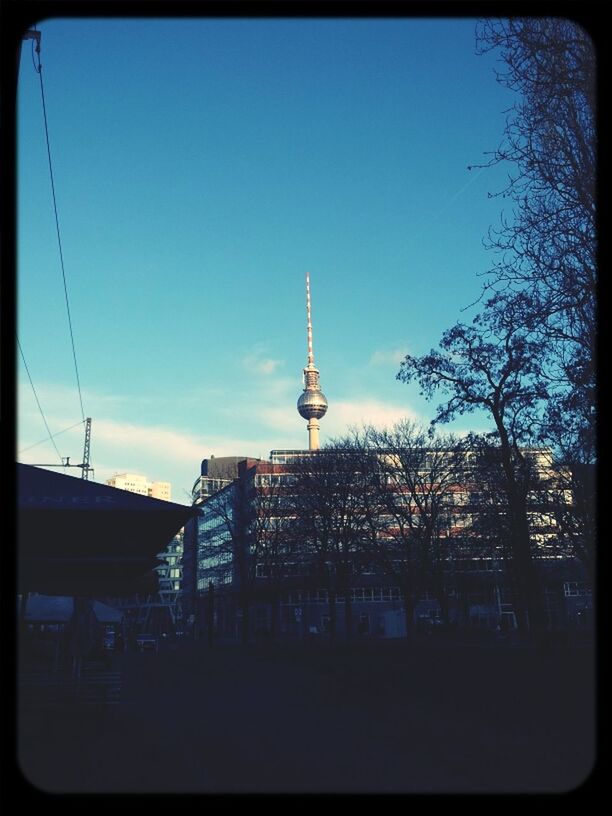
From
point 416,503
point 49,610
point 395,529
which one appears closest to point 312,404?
point 395,529

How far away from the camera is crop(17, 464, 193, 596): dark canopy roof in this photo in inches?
329

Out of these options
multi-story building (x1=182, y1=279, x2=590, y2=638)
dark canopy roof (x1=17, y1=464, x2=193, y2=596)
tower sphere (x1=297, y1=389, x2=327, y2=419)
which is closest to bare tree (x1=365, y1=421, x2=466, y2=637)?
multi-story building (x1=182, y1=279, x2=590, y2=638)

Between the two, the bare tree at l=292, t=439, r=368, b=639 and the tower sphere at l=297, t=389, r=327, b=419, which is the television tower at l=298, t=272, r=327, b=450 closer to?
the tower sphere at l=297, t=389, r=327, b=419

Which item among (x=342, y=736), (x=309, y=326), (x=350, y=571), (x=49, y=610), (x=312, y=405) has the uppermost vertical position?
(x=309, y=326)

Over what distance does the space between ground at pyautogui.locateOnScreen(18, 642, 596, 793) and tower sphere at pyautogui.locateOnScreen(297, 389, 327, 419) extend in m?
136

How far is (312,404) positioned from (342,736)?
142746mm

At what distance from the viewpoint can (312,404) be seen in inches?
5984

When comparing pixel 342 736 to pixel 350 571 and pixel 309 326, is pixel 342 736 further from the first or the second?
pixel 309 326

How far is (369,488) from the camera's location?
37.3m

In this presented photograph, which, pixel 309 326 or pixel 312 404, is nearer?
pixel 312 404

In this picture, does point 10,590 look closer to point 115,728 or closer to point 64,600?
point 115,728

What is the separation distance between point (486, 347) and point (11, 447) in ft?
58.3
